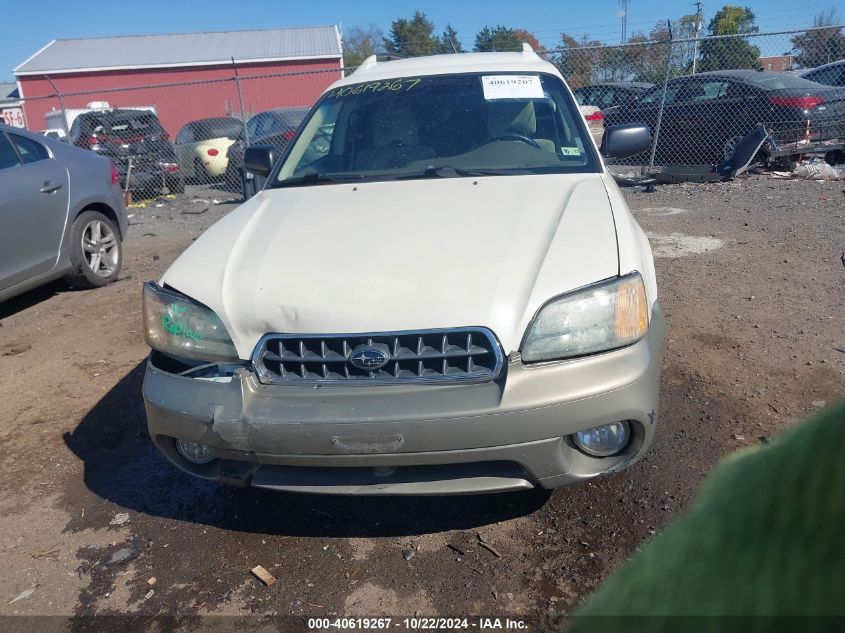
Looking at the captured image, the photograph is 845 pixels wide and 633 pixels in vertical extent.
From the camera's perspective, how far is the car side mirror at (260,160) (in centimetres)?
413

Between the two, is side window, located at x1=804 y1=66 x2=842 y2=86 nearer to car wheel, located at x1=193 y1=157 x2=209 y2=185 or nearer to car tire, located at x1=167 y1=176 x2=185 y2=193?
car wheel, located at x1=193 y1=157 x2=209 y2=185

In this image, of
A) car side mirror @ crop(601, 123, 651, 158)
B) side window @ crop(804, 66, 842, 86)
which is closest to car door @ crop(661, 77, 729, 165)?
side window @ crop(804, 66, 842, 86)

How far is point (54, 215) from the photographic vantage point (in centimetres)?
572

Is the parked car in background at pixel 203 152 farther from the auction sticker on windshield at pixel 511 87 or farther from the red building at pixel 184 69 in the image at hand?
the red building at pixel 184 69

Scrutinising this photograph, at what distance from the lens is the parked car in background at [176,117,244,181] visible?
1354cm

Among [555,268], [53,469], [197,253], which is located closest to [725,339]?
[555,268]

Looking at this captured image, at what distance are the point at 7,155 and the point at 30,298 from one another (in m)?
1.43

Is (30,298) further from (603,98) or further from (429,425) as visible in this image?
(603,98)

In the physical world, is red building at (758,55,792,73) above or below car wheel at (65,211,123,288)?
above

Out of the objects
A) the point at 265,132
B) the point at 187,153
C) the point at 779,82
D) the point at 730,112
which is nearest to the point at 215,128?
the point at 187,153

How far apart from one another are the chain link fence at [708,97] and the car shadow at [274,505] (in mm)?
8580

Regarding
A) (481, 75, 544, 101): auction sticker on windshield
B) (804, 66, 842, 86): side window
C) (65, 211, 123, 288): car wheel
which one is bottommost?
(65, 211, 123, 288): car wheel

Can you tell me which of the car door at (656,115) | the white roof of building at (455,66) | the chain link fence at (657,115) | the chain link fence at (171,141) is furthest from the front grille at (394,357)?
the car door at (656,115)

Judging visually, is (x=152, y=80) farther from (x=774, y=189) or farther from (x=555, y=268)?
(x=555, y=268)
